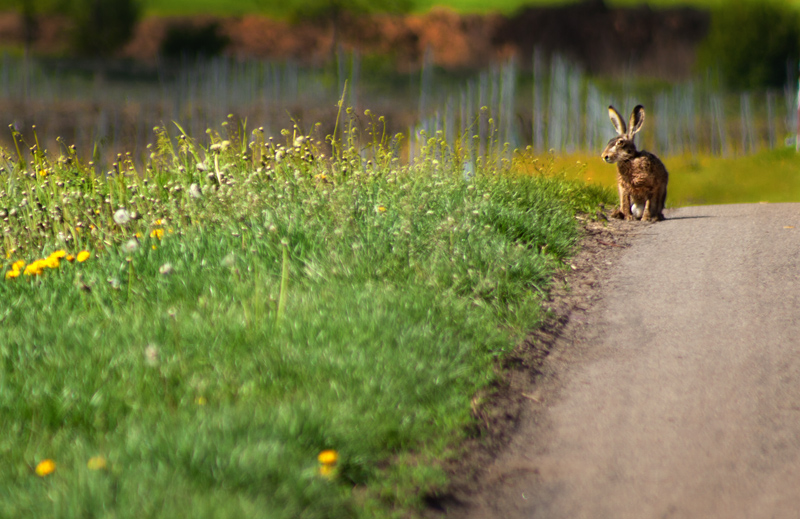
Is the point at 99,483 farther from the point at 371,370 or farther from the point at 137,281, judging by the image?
the point at 137,281

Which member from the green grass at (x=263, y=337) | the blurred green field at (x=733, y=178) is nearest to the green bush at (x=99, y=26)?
the blurred green field at (x=733, y=178)

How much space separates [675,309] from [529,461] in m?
2.03

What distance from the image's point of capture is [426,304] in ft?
12.7

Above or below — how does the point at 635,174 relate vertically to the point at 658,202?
above

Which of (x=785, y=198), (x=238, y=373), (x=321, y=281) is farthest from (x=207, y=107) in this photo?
(x=238, y=373)

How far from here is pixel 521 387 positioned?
11.2 ft

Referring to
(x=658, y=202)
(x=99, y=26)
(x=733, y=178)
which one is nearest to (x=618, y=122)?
(x=658, y=202)

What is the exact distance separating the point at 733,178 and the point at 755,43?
2607 centimetres

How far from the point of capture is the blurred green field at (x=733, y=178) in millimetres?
14562

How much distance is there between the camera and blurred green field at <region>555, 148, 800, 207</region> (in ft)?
47.8

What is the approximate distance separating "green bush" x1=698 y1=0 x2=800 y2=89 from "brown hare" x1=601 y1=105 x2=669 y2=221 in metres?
34.6

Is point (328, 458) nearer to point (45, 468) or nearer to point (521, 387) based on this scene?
point (45, 468)

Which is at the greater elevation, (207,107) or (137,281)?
(207,107)

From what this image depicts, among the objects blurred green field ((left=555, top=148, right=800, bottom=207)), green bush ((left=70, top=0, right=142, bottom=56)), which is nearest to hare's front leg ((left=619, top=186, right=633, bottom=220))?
blurred green field ((left=555, top=148, right=800, bottom=207))
